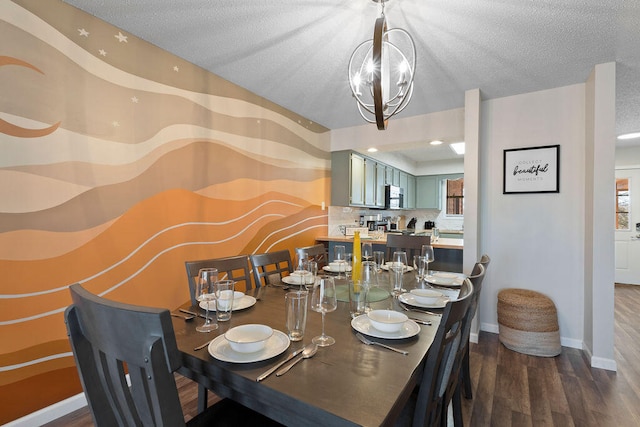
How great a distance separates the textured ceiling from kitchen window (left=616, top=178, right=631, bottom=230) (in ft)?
9.84

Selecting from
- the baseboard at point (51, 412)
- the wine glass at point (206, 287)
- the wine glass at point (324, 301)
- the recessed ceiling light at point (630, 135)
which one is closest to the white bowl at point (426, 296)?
the wine glass at point (324, 301)

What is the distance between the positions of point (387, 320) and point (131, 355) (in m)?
0.97

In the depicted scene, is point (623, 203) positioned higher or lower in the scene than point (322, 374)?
higher

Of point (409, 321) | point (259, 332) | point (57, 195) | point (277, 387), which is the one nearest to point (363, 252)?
point (409, 321)

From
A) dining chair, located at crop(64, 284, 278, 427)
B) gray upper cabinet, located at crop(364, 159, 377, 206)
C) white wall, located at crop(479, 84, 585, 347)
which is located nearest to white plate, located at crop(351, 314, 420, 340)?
dining chair, located at crop(64, 284, 278, 427)

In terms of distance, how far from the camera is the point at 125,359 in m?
0.69

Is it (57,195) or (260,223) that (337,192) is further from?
(57,195)

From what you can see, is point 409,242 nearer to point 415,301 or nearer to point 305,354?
point 415,301

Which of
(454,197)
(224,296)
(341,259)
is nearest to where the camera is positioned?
(224,296)

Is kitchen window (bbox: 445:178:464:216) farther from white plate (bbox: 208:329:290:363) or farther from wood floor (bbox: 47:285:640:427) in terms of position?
white plate (bbox: 208:329:290:363)

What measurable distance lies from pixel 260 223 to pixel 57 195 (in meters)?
1.71

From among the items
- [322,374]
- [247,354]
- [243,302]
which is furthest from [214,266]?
[322,374]

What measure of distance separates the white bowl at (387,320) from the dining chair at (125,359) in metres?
0.75

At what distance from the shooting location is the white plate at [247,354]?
3.15 feet
